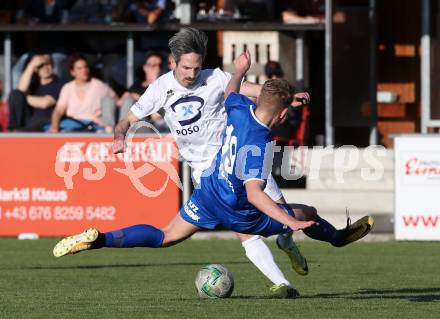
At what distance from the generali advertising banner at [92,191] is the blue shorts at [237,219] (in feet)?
23.7

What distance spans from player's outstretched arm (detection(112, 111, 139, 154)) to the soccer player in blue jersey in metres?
0.59

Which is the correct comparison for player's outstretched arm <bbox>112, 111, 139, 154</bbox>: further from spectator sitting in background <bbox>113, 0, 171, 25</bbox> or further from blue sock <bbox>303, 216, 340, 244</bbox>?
spectator sitting in background <bbox>113, 0, 171, 25</bbox>

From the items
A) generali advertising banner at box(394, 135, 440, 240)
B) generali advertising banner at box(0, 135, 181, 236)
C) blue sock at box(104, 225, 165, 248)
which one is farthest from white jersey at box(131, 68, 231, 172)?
generali advertising banner at box(0, 135, 181, 236)

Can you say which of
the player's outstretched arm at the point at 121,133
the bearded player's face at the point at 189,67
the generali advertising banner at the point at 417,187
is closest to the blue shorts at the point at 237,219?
the player's outstretched arm at the point at 121,133

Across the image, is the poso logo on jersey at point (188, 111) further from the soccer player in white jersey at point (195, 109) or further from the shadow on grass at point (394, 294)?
the shadow on grass at point (394, 294)

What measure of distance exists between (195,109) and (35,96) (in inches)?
364

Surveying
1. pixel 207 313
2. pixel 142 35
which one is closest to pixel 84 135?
pixel 142 35

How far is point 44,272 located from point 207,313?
404 cm

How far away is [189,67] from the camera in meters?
9.45

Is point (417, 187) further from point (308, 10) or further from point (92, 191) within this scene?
point (308, 10)

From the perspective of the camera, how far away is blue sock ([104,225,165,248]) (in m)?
9.22

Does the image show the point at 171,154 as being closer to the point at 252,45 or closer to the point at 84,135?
the point at 84,135

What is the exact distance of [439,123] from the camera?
733 inches

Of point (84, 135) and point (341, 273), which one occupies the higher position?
point (84, 135)
